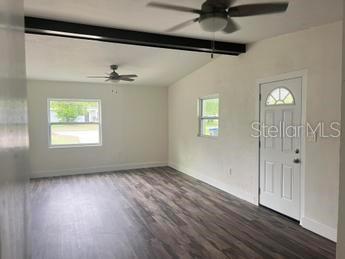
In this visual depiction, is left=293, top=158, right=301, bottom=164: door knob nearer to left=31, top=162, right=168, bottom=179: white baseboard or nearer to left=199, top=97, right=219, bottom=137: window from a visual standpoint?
left=199, top=97, right=219, bottom=137: window

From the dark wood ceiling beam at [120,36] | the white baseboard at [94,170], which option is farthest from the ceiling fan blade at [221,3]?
the white baseboard at [94,170]

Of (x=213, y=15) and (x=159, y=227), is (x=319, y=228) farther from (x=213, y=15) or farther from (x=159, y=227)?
(x=213, y=15)

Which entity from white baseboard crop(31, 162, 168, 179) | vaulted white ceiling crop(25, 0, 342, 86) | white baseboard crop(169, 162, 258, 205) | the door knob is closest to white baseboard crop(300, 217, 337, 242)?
the door knob

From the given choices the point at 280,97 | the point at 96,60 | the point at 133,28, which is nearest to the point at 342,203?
the point at 280,97

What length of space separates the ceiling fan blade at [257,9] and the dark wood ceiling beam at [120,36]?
156 cm

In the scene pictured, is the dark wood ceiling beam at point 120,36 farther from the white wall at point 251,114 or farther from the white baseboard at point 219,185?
the white baseboard at point 219,185

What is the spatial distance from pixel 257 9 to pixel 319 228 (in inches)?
107

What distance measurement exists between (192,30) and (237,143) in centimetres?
222

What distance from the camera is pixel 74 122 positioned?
6.59 meters

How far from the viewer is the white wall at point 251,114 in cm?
306

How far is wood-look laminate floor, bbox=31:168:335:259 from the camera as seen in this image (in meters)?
2.79

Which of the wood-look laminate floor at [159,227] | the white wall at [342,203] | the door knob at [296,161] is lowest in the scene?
the wood-look laminate floor at [159,227]

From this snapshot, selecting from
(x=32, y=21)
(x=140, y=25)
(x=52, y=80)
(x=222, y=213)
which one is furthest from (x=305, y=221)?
(x=52, y=80)

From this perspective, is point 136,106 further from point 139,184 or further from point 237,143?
point 237,143
